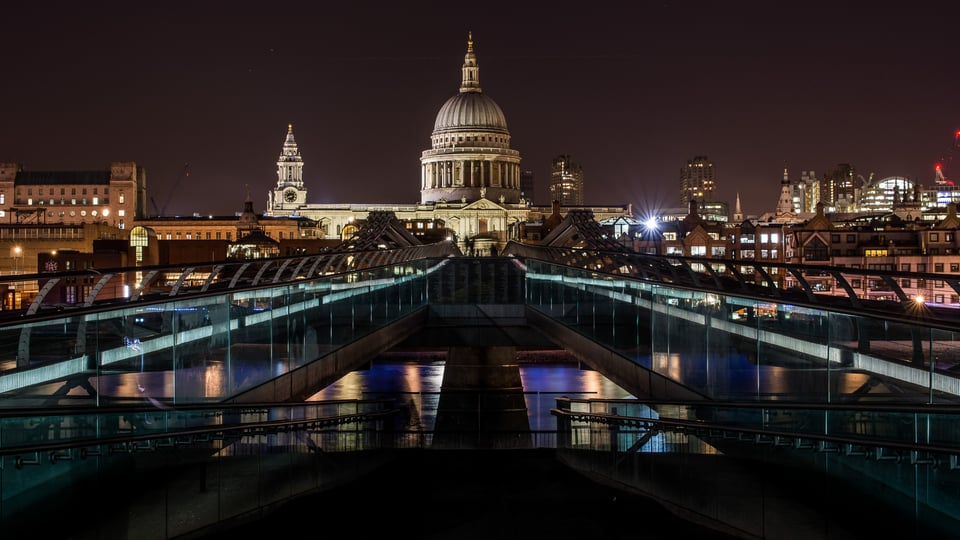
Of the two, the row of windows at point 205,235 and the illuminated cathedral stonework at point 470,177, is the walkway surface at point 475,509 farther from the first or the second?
the row of windows at point 205,235

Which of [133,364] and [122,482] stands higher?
[133,364]

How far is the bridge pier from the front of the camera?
1720 centimetres

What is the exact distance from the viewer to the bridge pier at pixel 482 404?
56.4 feet

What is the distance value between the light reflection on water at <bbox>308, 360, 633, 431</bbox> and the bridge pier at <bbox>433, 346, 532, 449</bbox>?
0.76 m

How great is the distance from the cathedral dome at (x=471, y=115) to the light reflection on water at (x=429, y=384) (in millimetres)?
124958

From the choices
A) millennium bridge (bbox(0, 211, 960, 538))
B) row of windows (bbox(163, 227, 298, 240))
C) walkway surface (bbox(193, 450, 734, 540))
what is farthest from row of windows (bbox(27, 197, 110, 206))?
walkway surface (bbox(193, 450, 734, 540))

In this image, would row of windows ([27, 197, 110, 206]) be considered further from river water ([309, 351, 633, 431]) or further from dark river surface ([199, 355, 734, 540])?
dark river surface ([199, 355, 734, 540])

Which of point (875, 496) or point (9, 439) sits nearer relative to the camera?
point (9, 439)

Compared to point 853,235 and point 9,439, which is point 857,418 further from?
point 853,235

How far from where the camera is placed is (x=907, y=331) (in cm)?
848

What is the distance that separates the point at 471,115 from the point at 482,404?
15739cm

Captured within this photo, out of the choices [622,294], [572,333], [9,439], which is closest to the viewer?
[9,439]

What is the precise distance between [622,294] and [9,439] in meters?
10.7

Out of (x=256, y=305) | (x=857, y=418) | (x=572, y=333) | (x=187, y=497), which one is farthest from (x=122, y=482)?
(x=572, y=333)
